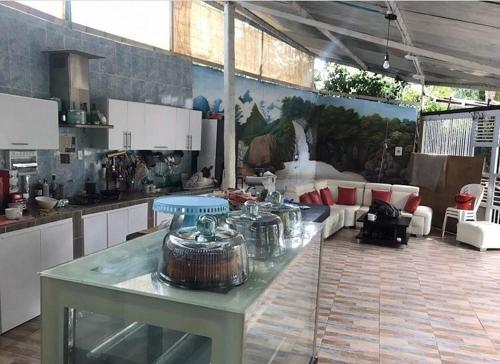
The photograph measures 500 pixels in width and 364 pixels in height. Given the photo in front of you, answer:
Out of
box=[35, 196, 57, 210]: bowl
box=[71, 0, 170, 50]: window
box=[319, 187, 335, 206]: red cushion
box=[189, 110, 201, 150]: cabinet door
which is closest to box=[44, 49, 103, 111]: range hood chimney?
box=[71, 0, 170, 50]: window

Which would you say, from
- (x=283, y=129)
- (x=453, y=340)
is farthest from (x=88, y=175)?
(x=283, y=129)

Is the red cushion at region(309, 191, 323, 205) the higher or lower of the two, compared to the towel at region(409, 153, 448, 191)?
lower

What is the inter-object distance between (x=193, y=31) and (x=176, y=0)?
59 cm

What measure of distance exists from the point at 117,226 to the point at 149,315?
3.60m

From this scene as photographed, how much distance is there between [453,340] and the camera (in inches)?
151

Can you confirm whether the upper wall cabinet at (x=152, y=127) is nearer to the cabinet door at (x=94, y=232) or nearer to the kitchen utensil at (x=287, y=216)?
the cabinet door at (x=94, y=232)

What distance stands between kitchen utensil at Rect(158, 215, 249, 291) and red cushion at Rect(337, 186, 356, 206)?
7.43m

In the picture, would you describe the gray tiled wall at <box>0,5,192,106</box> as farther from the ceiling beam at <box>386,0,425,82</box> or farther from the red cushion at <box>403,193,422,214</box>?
the red cushion at <box>403,193,422,214</box>

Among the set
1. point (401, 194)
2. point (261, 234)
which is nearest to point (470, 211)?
point (401, 194)

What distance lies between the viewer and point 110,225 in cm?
475

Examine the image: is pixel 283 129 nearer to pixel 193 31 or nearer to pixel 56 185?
pixel 193 31

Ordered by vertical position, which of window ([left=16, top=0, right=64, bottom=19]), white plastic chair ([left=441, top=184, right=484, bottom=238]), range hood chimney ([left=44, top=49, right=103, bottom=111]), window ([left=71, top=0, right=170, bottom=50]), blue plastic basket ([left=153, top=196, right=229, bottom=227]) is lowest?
white plastic chair ([left=441, top=184, right=484, bottom=238])

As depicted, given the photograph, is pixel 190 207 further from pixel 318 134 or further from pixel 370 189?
pixel 318 134

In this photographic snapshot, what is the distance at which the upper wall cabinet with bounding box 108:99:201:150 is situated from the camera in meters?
5.24
